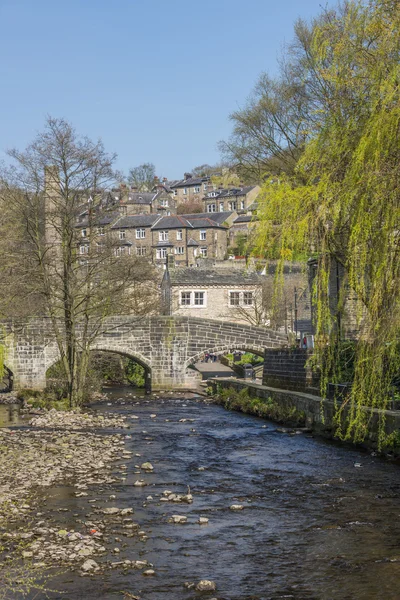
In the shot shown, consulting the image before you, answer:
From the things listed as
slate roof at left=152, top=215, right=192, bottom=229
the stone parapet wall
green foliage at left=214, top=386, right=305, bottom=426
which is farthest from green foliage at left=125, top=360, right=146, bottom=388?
slate roof at left=152, top=215, right=192, bottom=229

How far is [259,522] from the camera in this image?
11.5 metres

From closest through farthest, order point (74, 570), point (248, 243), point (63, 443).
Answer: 1. point (74, 570)
2. point (248, 243)
3. point (63, 443)

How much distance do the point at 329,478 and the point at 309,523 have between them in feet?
9.82

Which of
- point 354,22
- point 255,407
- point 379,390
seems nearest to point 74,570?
point 379,390

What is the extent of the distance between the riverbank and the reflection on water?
7.03 metres

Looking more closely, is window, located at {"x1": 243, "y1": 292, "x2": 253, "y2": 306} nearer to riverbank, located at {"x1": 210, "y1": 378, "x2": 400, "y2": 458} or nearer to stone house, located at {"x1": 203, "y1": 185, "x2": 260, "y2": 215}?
riverbank, located at {"x1": 210, "y1": 378, "x2": 400, "y2": 458}

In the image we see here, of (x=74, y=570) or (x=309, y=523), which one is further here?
(x=309, y=523)

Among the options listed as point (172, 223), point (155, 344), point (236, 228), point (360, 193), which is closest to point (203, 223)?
point (172, 223)

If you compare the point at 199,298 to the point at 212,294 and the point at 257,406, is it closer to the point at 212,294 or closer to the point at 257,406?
the point at 212,294

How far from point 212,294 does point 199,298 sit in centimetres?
83

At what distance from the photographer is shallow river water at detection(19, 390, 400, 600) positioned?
8.86 metres

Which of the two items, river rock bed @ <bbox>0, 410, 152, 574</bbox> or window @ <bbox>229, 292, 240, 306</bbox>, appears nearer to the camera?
river rock bed @ <bbox>0, 410, 152, 574</bbox>

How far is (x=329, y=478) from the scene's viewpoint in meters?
14.2

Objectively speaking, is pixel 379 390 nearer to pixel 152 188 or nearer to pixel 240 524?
pixel 240 524
